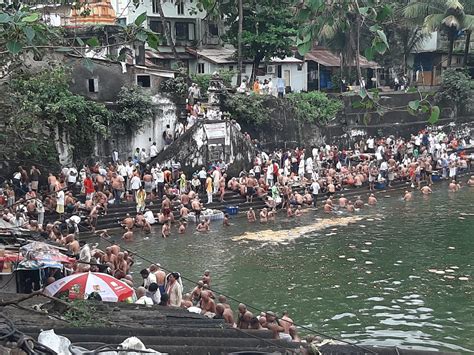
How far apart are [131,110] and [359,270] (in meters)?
11.9

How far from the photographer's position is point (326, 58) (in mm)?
41062

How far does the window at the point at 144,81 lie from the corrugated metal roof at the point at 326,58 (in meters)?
14.6

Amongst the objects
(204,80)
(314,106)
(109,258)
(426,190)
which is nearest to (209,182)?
(204,80)

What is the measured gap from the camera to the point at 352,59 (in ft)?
124

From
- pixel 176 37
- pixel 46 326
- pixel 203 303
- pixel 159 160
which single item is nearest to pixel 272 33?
pixel 176 37

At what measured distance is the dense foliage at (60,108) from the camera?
21047 millimetres

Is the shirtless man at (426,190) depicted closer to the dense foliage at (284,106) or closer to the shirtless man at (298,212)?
the shirtless man at (298,212)

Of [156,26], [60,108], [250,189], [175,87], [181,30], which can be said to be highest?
[156,26]

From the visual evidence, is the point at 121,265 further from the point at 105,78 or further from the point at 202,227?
the point at 105,78

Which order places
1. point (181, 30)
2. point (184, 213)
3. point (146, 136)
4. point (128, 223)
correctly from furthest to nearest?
point (181, 30), point (146, 136), point (184, 213), point (128, 223)

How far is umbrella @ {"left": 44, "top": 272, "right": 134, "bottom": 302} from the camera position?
10.9 metres

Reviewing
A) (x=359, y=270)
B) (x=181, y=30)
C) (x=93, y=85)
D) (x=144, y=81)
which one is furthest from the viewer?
(x=181, y=30)

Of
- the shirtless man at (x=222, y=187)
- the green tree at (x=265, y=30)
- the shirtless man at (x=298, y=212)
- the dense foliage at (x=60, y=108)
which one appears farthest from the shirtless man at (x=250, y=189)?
the green tree at (x=265, y=30)

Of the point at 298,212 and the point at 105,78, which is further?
the point at 105,78
